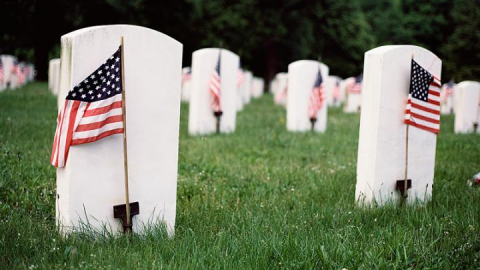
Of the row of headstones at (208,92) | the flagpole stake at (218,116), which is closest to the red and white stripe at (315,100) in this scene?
the row of headstones at (208,92)

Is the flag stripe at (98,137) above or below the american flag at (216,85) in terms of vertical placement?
below

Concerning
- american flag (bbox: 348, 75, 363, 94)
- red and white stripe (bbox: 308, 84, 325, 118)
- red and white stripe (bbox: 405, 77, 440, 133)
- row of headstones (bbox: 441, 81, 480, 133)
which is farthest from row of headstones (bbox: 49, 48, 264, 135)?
american flag (bbox: 348, 75, 363, 94)

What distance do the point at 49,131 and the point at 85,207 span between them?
15.8 ft

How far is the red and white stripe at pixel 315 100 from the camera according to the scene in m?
11.8

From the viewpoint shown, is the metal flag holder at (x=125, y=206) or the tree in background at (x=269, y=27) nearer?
the metal flag holder at (x=125, y=206)

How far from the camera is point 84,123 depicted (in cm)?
387

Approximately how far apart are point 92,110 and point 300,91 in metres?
8.42

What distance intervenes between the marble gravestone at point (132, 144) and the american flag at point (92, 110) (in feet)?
0.26

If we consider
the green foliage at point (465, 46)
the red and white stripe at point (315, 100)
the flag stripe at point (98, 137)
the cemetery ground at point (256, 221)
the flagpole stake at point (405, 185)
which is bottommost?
the cemetery ground at point (256, 221)

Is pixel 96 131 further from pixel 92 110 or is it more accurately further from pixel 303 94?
pixel 303 94

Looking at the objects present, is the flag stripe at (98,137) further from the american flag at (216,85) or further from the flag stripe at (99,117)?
the american flag at (216,85)

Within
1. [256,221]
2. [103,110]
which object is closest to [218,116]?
[256,221]

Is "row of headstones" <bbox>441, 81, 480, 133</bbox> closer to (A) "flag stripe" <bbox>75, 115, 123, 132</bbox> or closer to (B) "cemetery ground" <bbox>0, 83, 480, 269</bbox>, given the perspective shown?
(B) "cemetery ground" <bbox>0, 83, 480, 269</bbox>

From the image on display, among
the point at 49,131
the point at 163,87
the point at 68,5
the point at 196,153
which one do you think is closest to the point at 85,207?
the point at 163,87
